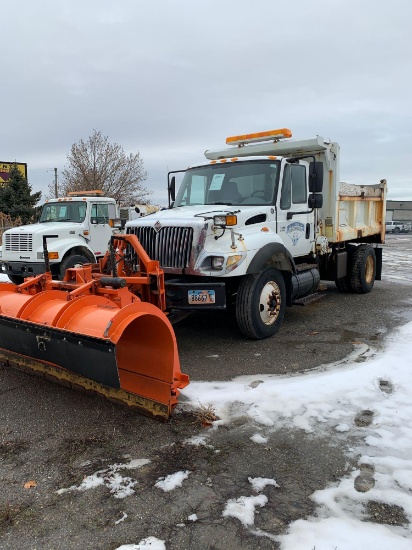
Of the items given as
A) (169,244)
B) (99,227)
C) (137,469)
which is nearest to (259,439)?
(137,469)

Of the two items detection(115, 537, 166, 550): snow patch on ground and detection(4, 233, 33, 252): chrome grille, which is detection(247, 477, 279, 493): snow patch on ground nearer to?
detection(115, 537, 166, 550): snow patch on ground

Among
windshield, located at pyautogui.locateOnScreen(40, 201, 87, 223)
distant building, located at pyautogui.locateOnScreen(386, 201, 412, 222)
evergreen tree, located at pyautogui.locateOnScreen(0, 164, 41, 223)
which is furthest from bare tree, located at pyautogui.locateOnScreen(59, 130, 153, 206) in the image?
distant building, located at pyautogui.locateOnScreen(386, 201, 412, 222)

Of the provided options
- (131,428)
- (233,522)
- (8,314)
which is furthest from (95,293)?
(233,522)

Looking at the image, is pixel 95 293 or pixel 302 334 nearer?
pixel 95 293

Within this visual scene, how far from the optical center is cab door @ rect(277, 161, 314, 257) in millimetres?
7027

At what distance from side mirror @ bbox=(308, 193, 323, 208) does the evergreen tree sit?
102ft

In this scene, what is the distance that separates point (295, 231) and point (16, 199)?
3236cm

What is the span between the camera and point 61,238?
11.0 m

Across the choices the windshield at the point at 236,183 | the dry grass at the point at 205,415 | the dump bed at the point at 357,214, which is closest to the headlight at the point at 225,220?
the windshield at the point at 236,183

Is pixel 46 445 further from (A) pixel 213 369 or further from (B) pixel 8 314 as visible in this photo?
(A) pixel 213 369

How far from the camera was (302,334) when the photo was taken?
6.84 m

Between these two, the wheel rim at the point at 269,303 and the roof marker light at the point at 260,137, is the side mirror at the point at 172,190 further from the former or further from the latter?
the wheel rim at the point at 269,303

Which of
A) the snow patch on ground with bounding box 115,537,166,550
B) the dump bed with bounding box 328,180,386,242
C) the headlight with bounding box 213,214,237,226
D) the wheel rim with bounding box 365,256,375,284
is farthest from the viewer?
the wheel rim with bounding box 365,256,375,284

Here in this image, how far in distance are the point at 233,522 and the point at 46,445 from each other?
1.70m
